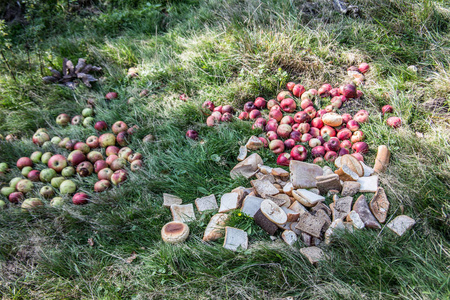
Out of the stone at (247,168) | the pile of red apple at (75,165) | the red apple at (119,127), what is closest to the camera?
the stone at (247,168)

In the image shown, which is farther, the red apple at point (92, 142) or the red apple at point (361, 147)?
the red apple at point (92, 142)

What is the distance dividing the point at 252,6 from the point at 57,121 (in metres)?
3.17

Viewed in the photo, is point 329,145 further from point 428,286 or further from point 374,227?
point 428,286

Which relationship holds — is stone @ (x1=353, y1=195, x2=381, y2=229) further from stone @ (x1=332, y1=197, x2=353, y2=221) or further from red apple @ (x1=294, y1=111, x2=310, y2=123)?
red apple @ (x1=294, y1=111, x2=310, y2=123)

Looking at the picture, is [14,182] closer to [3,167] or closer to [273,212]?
[3,167]

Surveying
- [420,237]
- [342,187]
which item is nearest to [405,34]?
[342,187]

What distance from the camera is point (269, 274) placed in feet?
6.82

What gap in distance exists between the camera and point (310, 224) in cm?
228

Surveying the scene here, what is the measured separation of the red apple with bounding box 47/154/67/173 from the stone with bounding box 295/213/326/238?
2.67 m

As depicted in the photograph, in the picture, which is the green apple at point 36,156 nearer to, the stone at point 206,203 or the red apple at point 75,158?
the red apple at point 75,158

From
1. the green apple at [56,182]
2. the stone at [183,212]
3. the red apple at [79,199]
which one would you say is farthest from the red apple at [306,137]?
the green apple at [56,182]

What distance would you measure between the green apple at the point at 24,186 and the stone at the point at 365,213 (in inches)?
129

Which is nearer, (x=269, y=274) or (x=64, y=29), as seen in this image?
(x=269, y=274)

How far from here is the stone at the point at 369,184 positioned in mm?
2549
